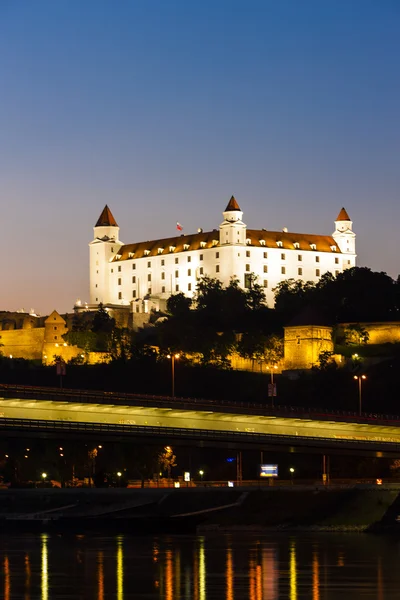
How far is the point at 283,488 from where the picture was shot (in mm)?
89375

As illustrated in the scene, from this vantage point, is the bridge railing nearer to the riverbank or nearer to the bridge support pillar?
the bridge support pillar

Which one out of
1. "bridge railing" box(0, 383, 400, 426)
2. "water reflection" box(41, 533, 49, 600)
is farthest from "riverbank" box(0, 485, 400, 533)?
"water reflection" box(41, 533, 49, 600)

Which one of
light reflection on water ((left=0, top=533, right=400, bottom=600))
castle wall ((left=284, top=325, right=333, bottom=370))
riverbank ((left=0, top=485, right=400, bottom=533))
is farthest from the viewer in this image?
castle wall ((left=284, top=325, right=333, bottom=370))

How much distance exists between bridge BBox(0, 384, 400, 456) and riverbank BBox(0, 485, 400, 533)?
400 centimetres

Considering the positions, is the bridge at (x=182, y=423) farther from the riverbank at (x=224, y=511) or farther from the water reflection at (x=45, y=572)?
the water reflection at (x=45, y=572)

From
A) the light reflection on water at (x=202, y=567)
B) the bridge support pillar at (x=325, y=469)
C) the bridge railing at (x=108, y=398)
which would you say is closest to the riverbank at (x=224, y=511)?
the light reflection on water at (x=202, y=567)

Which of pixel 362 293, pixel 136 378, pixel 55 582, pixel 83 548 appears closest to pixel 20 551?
pixel 83 548

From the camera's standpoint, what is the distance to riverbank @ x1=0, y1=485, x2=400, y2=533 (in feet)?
283

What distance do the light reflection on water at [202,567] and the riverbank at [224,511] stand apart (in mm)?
3660

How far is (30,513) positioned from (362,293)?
346 ft

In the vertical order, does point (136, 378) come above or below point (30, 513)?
above

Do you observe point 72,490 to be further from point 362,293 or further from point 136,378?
point 362,293

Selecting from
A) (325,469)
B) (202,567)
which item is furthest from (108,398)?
(202,567)

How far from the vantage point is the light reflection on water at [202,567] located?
Answer: 57.8m
